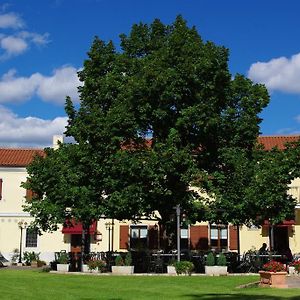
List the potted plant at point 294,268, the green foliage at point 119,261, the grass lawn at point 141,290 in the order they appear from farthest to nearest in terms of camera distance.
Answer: the green foliage at point 119,261
the potted plant at point 294,268
the grass lawn at point 141,290

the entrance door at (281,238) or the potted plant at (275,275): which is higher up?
the entrance door at (281,238)

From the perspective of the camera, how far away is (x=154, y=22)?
97.7ft

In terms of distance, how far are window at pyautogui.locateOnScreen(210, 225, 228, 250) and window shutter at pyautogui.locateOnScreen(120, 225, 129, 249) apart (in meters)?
6.31

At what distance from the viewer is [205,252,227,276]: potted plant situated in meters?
25.9

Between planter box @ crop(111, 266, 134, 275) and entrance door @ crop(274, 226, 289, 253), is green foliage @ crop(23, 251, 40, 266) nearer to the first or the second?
planter box @ crop(111, 266, 134, 275)

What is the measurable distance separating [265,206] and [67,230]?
1930 cm

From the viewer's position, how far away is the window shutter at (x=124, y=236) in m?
40.2

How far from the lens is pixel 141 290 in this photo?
18.2 m

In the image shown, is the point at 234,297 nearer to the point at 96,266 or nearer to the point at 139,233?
the point at 96,266

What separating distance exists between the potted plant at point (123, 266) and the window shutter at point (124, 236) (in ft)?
42.9

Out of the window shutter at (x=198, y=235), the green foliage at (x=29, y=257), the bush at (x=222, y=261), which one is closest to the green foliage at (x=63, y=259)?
the bush at (x=222, y=261)

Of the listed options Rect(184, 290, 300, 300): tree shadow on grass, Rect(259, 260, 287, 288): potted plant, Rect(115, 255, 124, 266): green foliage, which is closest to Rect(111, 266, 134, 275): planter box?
Rect(115, 255, 124, 266): green foliage

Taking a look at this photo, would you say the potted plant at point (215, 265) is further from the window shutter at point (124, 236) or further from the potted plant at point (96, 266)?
the window shutter at point (124, 236)

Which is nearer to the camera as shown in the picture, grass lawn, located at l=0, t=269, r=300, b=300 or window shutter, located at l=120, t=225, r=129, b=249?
grass lawn, located at l=0, t=269, r=300, b=300
